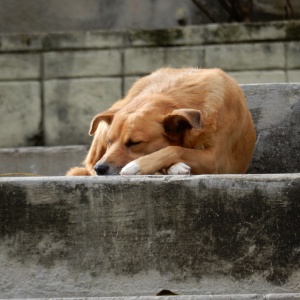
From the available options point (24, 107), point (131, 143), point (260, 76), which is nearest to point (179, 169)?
point (131, 143)

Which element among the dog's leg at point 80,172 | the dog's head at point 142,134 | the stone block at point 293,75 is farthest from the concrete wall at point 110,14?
the dog's head at point 142,134

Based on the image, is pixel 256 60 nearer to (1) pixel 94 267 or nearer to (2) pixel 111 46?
(2) pixel 111 46

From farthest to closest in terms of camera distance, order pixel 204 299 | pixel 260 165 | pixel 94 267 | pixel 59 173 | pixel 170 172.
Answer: pixel 59 173, pixel 260 165, pixel 170 172, pixel 94 267, pixel 204 299

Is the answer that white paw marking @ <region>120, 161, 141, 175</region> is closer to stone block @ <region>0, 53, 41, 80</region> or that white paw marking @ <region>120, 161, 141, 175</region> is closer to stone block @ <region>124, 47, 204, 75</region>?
stone block @ <region>124, 47, 204, 75</region>

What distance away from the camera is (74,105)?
38.5ft

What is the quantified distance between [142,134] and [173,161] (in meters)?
0.29

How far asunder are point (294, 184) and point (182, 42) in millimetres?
7061

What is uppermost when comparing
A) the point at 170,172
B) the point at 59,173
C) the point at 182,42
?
the point at 182,42

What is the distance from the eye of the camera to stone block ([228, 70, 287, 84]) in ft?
37.6

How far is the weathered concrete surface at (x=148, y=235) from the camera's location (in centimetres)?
444

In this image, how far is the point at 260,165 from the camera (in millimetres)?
6863

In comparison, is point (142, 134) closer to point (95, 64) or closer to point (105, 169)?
point (105, 169)

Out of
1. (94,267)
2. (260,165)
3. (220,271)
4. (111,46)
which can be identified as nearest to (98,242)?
(94,267)

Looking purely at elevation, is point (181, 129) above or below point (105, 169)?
above
